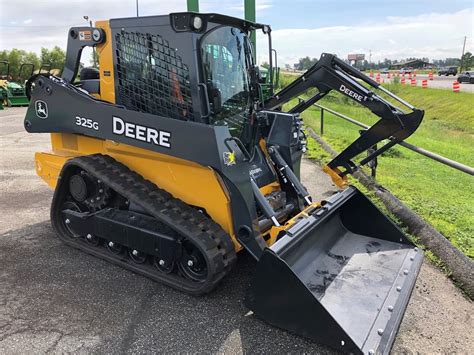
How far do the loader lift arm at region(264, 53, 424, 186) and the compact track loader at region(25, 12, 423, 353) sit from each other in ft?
0.05

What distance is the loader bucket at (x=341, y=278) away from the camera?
3.02 m

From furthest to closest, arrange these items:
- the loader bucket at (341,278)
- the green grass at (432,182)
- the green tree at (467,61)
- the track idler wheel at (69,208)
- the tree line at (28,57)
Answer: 1. the green tree at (467,61)
2. the tree line at (28,57)
3. the green grass at (432,182)
4. the track idler wheel at (69,208)
5. the loader bucket at (341,278)

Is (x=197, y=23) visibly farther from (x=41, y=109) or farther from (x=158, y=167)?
(x=41, y=109)

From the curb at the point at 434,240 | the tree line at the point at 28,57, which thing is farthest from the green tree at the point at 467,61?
the curb at the point at 434,240

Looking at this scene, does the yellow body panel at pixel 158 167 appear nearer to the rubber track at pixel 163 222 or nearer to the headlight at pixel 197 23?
the rubber track at pixel 163 222

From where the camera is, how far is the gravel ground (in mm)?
3182

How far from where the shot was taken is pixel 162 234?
391 cm

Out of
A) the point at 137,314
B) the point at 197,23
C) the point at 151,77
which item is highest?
the point at 197,23

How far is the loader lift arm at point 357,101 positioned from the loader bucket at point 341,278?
0.74 metres

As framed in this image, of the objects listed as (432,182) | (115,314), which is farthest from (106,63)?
(432,182)

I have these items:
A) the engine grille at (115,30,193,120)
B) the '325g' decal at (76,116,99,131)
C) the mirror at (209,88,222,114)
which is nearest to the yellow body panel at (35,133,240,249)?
the '325g' decal at (76,116,99,131)

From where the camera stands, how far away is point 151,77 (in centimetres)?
414

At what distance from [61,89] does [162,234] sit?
2.06 meters

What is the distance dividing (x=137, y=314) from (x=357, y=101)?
320 cm
